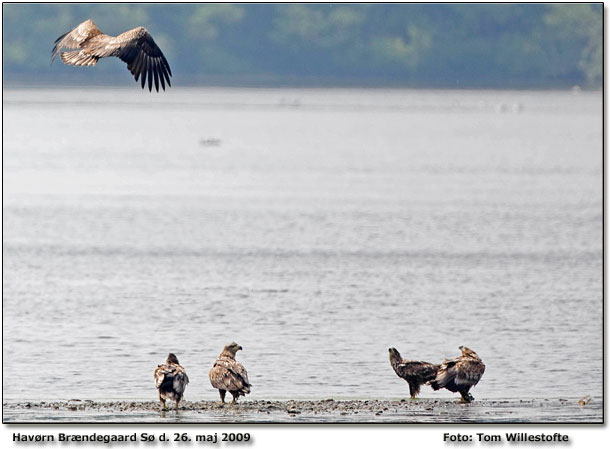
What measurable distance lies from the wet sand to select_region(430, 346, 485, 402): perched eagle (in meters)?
0.14

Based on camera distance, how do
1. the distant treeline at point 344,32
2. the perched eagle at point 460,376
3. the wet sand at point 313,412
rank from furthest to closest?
the distant treeline at point 344,32 → the perched eagle at point 460,376 → the wet sand at point 313,412

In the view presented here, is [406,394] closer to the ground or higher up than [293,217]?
closer to the ground

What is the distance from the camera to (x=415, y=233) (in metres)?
29.9

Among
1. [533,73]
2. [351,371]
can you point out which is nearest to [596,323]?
[351,371]

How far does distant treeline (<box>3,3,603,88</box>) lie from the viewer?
12450 centimetres

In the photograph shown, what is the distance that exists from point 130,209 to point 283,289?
1462 centimetres

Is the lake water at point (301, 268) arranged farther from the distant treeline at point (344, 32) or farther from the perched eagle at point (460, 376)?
the distant treeline at point (344, 32)

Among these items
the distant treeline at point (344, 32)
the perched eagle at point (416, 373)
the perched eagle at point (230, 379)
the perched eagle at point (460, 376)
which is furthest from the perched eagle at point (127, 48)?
the distant treeline at point (344, 32)

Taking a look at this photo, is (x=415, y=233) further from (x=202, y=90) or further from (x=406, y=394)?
(x=202, y=90)

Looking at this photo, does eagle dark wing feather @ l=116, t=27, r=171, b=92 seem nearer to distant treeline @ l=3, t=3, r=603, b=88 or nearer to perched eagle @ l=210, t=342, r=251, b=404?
perched eagle @ l=210, t=342, r=251, b=404

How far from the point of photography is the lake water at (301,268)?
15406mm

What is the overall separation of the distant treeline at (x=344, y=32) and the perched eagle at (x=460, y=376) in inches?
4220

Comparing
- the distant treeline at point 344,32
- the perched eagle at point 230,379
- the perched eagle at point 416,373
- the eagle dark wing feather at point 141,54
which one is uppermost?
the distant treeline at point 344,32

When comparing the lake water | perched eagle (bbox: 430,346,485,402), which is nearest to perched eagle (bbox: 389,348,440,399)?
perched eagle (bbox: 430,346,485,402)
